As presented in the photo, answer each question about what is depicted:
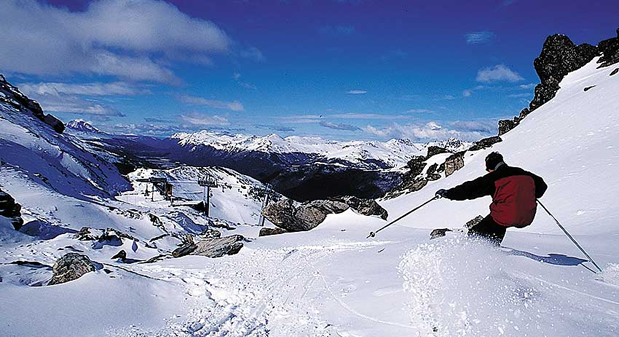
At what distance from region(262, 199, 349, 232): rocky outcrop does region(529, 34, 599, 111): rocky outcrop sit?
54.5 metres

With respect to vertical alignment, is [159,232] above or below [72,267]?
below

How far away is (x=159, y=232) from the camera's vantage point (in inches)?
1452

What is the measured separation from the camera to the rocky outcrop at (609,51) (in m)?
51.9

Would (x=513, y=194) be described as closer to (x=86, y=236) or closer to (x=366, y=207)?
(x=366, y=207)

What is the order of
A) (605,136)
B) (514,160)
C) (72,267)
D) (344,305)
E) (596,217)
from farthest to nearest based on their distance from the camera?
(514,160) → (605,136) → (596,217) → (72,267) → (344,305)

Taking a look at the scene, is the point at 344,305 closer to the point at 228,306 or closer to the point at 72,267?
the point at 228,306

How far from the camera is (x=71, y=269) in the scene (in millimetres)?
8312

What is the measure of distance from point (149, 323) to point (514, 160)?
35.6 m

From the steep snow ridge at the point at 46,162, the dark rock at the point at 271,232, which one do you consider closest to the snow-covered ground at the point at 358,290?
the dark rock at the point at 271,232

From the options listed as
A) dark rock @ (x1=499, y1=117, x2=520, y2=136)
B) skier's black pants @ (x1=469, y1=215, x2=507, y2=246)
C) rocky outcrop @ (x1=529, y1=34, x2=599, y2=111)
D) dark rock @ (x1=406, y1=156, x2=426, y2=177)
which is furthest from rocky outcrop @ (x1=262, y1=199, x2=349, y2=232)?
rocky outcrop @ (x1=529, y1=34, x2=599, y2=111)

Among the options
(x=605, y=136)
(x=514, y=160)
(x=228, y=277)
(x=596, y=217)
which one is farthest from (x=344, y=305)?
(x=514, y=160)

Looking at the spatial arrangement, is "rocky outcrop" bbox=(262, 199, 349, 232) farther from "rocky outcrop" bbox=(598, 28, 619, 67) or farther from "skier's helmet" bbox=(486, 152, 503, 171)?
"rocky outcrop" bbox=(598, 28, 619, 67)

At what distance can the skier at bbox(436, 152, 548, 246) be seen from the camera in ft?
24.1

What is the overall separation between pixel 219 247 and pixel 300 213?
26.6 feet
